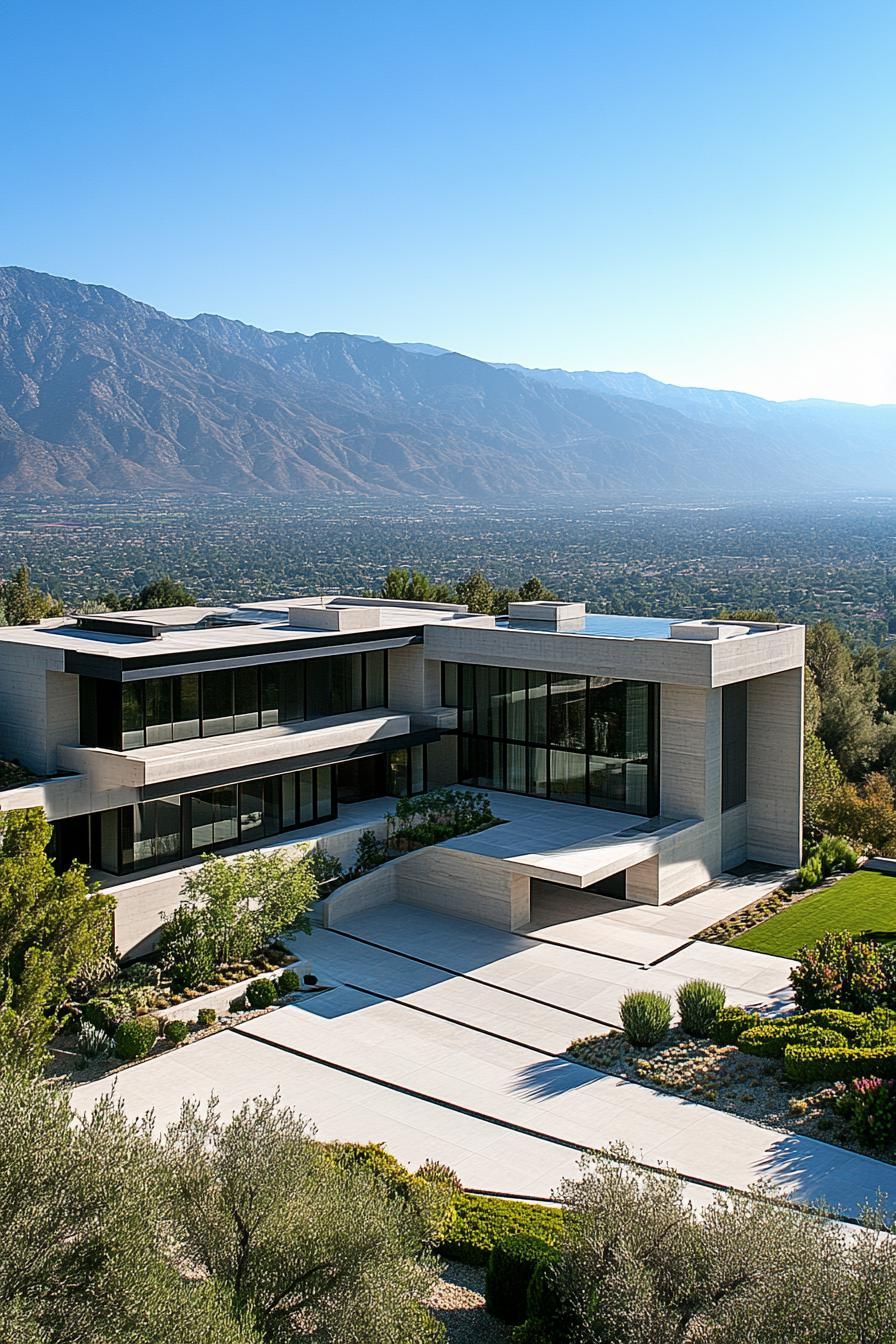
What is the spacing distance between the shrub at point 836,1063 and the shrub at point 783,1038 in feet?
0.76

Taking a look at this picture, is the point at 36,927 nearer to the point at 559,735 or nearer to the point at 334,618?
the point at 334,618

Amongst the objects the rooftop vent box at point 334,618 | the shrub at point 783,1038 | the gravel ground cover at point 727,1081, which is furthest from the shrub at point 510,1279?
the rooftop vent box at point 334,618

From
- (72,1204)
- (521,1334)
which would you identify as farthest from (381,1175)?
(72,1204)

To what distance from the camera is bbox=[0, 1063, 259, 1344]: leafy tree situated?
29.4 ft

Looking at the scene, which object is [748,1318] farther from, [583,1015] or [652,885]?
[652,885]

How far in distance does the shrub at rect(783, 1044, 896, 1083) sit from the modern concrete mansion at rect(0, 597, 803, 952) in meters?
6.59

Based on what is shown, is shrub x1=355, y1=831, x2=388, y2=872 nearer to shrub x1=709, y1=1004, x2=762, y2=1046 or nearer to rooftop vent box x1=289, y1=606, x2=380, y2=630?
rooftop vent box x1=289, y1=606, x2=380, y2=630

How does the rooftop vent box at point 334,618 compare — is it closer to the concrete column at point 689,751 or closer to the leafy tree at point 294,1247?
the concrete column at point 689,751

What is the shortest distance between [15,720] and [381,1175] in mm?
15735

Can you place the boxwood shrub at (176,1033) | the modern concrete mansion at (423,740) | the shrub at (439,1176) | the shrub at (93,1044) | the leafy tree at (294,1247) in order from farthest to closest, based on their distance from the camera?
1. the modern concrete mansion at (423,740)
2. the boxwood shrub at (176,1033)
3. the shrub at (93,1044)
4. the shrub at (439,1176)
5. the leafy tree at (294,1247)

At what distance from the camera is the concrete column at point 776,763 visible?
1195 inches

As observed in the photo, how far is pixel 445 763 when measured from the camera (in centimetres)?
3266

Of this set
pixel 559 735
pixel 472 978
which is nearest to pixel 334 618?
pixel 559 735

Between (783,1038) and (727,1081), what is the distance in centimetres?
125
